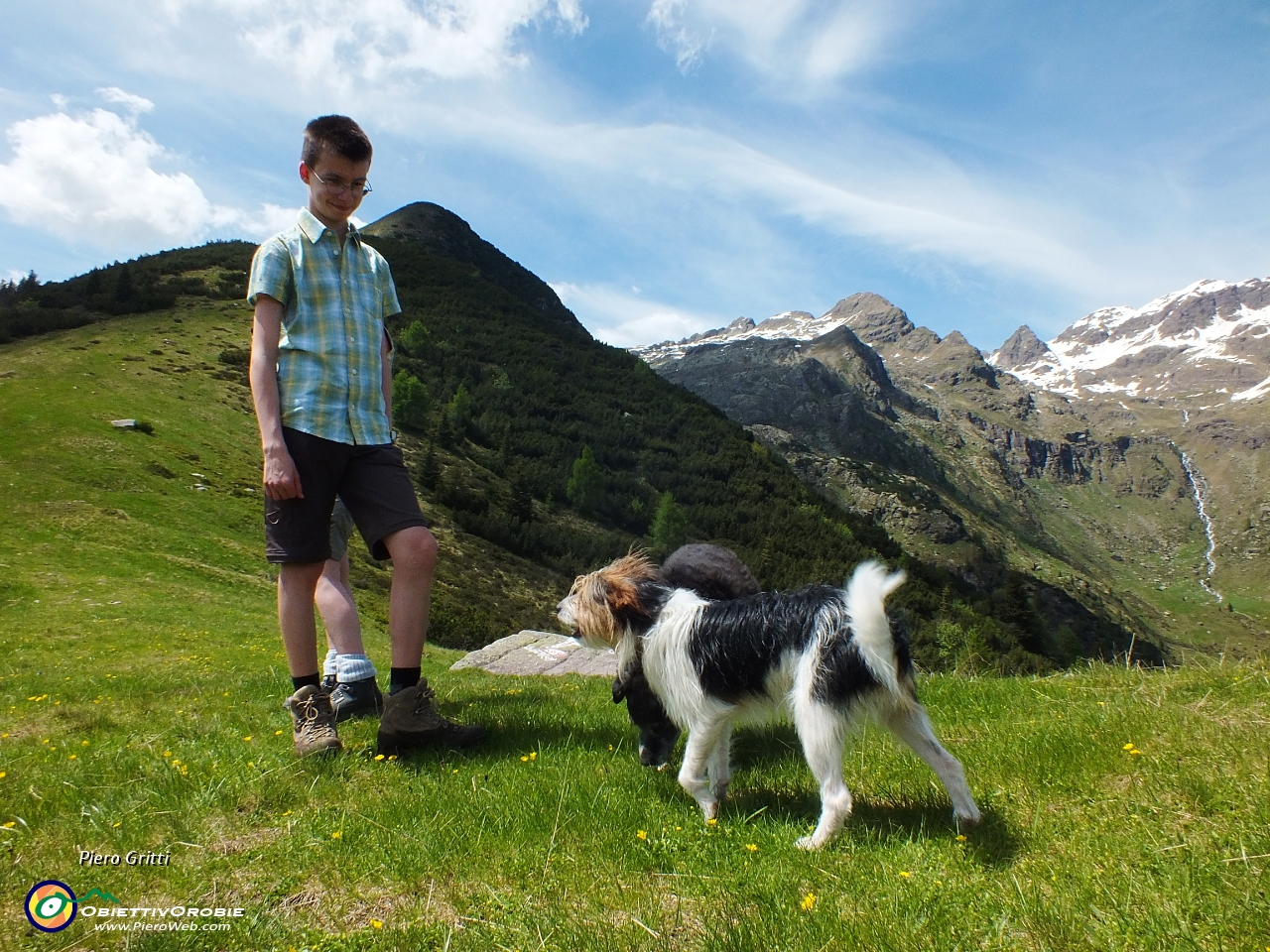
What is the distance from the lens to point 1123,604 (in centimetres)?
19050

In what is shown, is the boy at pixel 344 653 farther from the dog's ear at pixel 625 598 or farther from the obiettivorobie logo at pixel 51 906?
the obiettivorobie logo at pixel 51 906

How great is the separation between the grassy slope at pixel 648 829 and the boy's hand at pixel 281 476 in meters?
1.58

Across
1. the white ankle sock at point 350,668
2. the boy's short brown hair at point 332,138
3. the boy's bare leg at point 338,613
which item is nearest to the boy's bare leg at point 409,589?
the boy's bare leg at point 338,613

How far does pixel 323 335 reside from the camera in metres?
4.68

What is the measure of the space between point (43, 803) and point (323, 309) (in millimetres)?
3071

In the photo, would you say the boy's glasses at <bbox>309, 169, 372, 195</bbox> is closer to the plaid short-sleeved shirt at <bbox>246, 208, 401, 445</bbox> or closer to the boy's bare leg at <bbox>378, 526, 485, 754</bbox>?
the plaid short-sleeved shirt at <bbox>246, 208, 401, 445</bbox>

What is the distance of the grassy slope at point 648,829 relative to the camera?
2541 millimetres

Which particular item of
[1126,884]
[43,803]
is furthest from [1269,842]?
[43,803]

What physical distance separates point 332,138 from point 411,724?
374cm

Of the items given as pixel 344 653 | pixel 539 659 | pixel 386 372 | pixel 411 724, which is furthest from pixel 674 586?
pixel 539 659

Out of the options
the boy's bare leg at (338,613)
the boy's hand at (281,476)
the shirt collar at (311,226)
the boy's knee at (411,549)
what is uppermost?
the shirt collar at (311,226)

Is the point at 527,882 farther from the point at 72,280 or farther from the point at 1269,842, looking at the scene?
the point at 72,280

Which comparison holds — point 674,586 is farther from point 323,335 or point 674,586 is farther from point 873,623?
point 323,335

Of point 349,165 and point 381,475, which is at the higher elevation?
point 349,165
